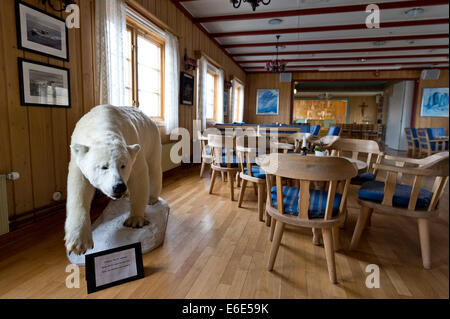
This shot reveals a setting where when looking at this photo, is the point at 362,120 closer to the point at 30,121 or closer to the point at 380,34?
the point at 380,34

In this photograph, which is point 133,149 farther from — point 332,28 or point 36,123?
point 332,28

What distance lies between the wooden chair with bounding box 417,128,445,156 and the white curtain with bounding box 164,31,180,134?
6.02 metres

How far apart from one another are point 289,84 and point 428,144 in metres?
4.62

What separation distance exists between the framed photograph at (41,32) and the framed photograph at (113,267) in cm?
164

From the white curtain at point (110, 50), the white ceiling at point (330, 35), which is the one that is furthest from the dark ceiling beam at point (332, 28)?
the white curtain at point (110, 50)

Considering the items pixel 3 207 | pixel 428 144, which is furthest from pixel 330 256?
pixel 428 144

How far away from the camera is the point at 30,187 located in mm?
2062

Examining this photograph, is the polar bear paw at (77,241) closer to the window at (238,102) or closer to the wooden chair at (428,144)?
the wooden chair at (428,144)

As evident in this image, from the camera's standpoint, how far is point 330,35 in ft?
18.6

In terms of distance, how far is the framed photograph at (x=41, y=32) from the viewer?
6.27 feet

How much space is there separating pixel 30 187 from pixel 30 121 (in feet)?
1.68

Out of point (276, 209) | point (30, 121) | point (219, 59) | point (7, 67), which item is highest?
point (219, 59)

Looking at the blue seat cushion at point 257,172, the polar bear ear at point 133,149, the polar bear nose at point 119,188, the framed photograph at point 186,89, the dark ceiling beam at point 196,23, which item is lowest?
the blue seat cushion at point 257,172
